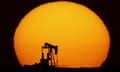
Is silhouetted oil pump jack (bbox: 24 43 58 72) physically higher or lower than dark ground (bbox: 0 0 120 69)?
lower

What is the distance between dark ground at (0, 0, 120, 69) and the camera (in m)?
7.82

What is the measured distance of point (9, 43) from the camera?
7895mm

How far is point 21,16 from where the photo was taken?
7.87 metres

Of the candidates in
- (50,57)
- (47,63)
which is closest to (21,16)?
(50,57)

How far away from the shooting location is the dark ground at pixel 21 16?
7.82 meters

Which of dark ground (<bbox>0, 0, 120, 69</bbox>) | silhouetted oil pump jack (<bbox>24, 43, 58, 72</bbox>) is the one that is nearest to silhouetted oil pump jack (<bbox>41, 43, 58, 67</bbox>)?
silhouetted oil pump jack (<bbox>24, 43, 58, 72</bbox>)

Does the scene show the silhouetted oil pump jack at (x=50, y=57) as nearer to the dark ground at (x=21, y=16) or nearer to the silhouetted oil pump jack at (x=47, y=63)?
the silhouetted oil pump jack at (x=47, y=63)

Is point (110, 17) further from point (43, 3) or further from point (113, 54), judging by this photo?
point (43, 3)

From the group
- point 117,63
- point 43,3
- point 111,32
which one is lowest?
point 117,63

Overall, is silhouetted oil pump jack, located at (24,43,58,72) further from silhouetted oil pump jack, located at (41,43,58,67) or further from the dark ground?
the dark ground

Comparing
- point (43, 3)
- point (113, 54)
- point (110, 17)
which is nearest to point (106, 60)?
point (113, 54)

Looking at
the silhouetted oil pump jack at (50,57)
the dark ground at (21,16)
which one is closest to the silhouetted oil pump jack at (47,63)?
the silhouetted oil pump jack at (50,57)

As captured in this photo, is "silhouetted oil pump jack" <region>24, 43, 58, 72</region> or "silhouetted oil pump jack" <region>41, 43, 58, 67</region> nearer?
"silhouetted oil pump jack" <region>24, 43, 58, 72</region>

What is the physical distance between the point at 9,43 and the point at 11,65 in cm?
43
